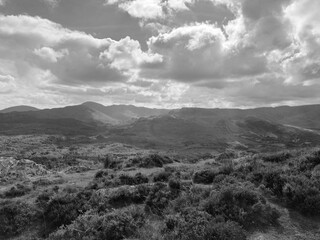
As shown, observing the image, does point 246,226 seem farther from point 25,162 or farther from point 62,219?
point 25,162

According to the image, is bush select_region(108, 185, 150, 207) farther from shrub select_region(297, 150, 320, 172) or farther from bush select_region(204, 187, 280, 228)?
shrub select_region(297, 150, 320, 172)

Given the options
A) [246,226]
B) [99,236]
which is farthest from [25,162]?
[246,226]

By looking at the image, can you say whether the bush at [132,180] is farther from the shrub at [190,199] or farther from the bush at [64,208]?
the shrub at [190,199]

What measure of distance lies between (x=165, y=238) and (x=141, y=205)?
443cm

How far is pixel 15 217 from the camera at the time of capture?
1493cm

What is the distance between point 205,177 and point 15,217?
438 inches

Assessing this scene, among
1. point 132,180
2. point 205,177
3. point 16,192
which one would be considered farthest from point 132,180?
point 16,192

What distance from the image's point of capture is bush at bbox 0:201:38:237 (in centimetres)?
1426

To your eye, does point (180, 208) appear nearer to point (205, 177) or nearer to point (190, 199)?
point (190, 199)

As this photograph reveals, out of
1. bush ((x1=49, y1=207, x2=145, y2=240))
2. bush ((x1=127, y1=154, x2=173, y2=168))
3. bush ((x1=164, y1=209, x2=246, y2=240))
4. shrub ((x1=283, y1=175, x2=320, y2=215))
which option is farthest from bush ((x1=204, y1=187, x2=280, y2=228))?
bush ((x1=127, y1=154, x2=173, y2=168))

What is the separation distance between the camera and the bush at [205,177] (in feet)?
59.5

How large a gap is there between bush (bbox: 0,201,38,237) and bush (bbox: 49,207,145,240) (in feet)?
11.2

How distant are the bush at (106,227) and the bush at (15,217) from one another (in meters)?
3.42

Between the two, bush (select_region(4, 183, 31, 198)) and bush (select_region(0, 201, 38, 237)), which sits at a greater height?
bush (select_region(0, 201, 38, 237))
